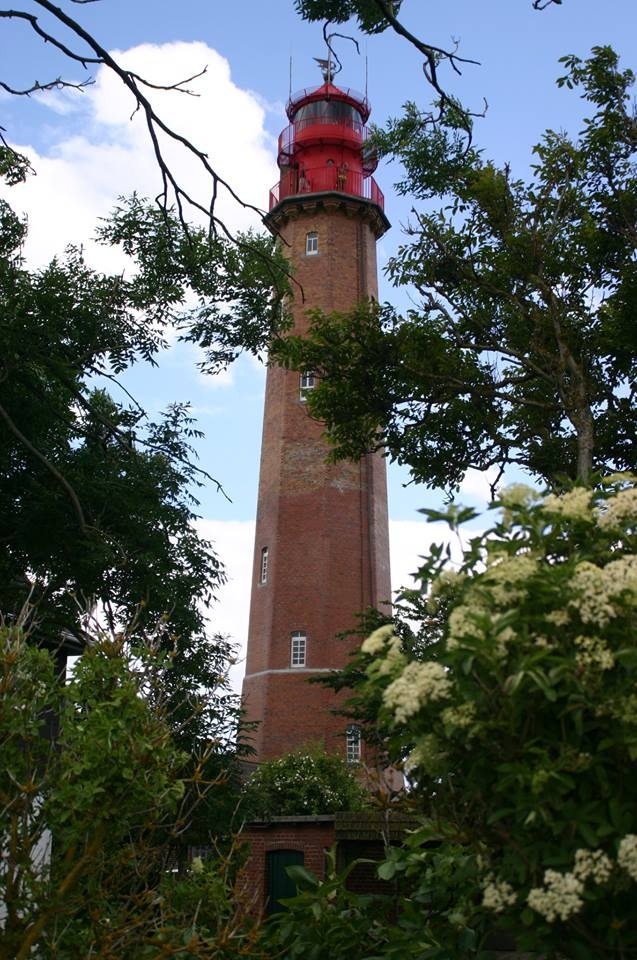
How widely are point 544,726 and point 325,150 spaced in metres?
41.1

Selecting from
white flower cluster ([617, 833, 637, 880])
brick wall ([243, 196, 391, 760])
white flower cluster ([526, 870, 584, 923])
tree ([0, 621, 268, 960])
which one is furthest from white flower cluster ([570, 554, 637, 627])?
brick wall ([243, 196, 391, 760])

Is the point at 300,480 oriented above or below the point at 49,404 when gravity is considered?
above

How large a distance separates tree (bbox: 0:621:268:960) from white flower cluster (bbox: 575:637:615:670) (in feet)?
11.7

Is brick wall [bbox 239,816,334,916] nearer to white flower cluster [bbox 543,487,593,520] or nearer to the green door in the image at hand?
the green door

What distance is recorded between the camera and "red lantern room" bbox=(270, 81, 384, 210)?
42156mm

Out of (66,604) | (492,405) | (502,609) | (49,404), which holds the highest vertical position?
(492,405)

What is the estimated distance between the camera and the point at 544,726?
4152mm

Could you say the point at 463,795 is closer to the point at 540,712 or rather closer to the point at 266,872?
the point at 540,712

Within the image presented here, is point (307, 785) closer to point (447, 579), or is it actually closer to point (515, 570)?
point (447, 579)

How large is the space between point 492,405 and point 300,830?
1094 centimetres

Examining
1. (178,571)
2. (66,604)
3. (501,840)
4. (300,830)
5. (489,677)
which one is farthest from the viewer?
(300,830)

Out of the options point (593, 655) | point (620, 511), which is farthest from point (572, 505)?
point (593, 655)

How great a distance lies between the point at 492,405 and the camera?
18125 millimetres

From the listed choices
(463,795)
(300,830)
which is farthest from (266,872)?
(463,795)
